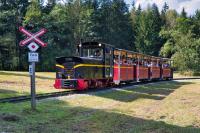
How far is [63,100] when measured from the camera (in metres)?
21.8

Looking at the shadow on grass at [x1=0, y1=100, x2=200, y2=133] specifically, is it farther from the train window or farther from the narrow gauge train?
the train window

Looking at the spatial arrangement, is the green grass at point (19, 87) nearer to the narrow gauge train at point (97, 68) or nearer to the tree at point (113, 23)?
the narrow gauge train at point (97, 68)

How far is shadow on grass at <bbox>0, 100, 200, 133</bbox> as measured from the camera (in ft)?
42.0

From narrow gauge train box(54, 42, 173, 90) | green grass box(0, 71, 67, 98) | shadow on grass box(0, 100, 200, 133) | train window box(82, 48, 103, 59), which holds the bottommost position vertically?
shadow on grass box(0, 100, 200, 133)

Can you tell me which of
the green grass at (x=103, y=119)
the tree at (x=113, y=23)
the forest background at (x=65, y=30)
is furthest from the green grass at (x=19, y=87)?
the tree at (x=113, y=23)

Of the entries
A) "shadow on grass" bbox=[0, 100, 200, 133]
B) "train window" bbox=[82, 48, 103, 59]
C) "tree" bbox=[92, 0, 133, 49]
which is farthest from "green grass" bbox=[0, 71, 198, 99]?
"tree" bbox=[92, 0, 133, 49]

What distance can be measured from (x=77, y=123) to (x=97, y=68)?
655 inches

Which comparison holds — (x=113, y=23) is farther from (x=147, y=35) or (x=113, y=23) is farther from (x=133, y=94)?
(x=133, y=94)

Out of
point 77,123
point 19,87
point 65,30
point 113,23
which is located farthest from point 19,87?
point 113,23

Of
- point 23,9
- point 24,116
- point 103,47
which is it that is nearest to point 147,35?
point 23,9

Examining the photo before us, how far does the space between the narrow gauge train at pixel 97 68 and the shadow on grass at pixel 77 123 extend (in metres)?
11.1

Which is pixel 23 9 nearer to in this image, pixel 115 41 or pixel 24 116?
pixel 115 41

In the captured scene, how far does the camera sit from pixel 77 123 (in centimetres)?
1410

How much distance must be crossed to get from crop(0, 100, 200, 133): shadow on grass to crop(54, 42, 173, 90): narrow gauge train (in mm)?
11093
